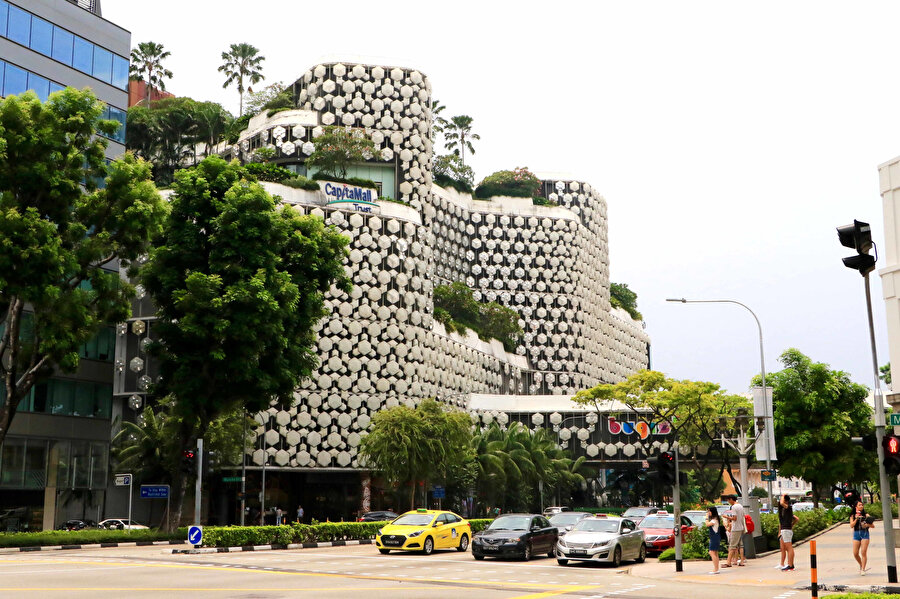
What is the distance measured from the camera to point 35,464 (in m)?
46.5

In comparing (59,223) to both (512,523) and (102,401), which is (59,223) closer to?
(102,401)

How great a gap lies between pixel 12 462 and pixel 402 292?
29957mm

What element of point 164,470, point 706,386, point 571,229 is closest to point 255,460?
point 164,470

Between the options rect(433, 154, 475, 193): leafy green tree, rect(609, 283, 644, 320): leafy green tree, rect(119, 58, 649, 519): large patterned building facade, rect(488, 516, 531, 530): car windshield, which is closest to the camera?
rect(488, 516, 531, 530): car windshield

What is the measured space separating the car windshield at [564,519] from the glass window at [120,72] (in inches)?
1332

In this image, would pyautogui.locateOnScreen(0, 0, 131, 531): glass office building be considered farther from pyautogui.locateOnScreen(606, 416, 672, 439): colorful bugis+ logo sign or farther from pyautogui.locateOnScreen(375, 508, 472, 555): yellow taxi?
pyautogui.locateOnScreen(606, 416, 672, 439): colorful bugis+ logo sign

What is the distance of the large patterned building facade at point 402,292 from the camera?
63.5 m

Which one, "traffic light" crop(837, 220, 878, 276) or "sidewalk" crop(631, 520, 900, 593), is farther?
"sidewalk" crop(631, 520, 900, 593)

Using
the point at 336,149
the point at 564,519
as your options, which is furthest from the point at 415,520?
the point at 336,149

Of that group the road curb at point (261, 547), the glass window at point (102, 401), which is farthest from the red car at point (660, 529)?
the glass window at point (102, 401)

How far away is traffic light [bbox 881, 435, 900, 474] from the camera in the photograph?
17828mm

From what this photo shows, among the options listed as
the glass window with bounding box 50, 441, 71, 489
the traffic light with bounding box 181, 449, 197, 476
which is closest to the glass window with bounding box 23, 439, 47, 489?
the glass window with bounding box 50, 441, 71, 489

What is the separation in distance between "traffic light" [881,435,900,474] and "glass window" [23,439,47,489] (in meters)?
40.9

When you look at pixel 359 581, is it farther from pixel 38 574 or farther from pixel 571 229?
pixel 571 229
